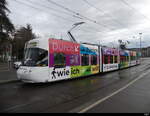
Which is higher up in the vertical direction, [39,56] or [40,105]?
[39,56]

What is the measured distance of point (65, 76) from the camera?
36.6 feet

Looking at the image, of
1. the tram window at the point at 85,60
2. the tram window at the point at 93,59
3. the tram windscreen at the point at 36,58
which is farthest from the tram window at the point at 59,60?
the tram window at the point at 93,59

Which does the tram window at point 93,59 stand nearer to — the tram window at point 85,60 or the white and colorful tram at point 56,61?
the white and colorful tram at point 56,61

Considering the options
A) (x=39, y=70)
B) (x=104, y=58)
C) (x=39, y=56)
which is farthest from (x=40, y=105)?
(x=104, y=58)

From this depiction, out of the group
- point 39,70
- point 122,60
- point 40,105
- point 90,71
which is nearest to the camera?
point 40,105

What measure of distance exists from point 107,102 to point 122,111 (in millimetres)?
1052

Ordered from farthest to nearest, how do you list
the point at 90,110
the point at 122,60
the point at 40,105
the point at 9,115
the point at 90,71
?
the point at 122,60 → the point at 90,71 → the point at 40,105 → the point at 90,110 → the point at 9,115

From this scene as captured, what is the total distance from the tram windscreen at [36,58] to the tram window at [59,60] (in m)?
0.82

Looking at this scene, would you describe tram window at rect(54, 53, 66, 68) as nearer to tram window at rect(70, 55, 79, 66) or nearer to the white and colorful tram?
the white and colorful tram

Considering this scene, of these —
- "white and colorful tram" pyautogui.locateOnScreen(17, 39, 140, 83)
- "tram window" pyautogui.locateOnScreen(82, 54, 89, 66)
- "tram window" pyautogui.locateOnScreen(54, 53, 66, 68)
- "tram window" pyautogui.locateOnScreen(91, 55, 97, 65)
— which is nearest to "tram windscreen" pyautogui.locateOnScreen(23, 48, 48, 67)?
"white and colorful tram" pyautogui.locateOnScreen(17, 39, 140, 83)

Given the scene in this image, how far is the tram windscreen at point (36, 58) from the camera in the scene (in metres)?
9.56

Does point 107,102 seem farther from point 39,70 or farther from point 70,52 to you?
point 70,52

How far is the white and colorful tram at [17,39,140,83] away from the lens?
9469 millimetres

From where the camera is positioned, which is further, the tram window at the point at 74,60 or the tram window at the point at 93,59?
the tram window at the point at 93,59
